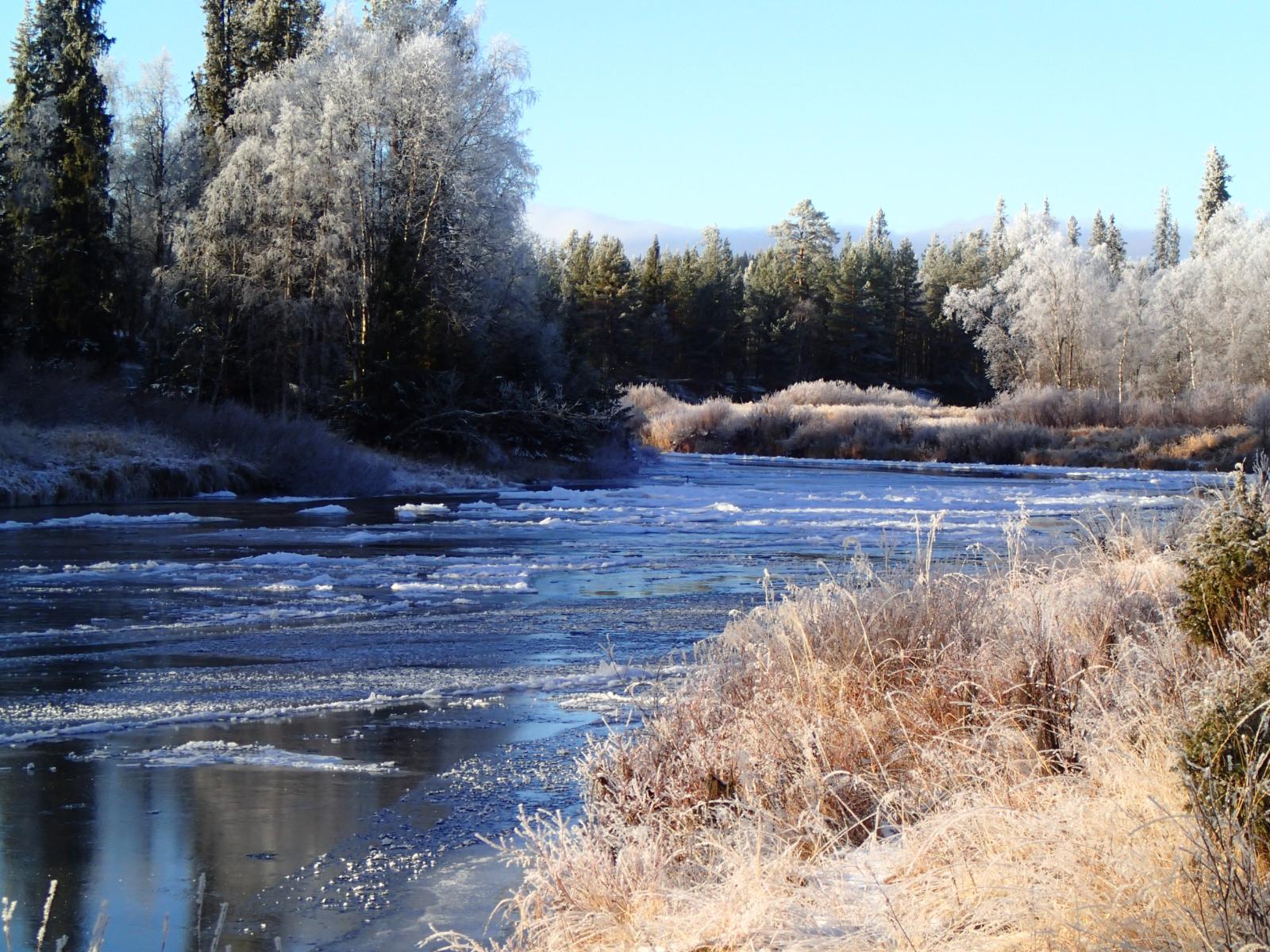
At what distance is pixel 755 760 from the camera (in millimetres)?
6215

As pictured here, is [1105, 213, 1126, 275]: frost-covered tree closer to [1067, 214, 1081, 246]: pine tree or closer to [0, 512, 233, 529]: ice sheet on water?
[1067, 214, 1081, 246]: pine tree

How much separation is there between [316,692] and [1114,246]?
141 meters

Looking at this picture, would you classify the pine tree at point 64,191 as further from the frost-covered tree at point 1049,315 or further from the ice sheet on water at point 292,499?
the frost-covered tree at point 1049,315

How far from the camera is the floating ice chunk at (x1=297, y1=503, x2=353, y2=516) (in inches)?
968

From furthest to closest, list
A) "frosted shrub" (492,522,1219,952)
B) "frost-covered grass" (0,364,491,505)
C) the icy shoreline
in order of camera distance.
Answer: "frost-covered grass" (0,364,491,505) < the icy shoreline < "frosted shrub" (492,522,1219,952)

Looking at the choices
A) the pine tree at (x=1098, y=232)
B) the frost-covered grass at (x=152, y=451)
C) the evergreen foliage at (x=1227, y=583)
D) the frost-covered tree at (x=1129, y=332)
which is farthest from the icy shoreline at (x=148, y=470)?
the pine tree at (x=1098, y=232)

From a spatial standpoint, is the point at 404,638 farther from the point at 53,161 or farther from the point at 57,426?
the point at 53,161

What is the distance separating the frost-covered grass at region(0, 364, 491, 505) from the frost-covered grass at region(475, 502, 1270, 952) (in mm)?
21113

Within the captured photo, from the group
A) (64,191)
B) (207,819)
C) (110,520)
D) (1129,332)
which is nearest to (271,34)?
(64,191)

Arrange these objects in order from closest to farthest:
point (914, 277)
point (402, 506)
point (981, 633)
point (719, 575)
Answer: point (981, 633)
point (719, 575)
point (402, 506)
point (914, 277)

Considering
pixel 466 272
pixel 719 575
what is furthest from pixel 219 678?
pixel 466 272

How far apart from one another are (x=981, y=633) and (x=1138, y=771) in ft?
7.72

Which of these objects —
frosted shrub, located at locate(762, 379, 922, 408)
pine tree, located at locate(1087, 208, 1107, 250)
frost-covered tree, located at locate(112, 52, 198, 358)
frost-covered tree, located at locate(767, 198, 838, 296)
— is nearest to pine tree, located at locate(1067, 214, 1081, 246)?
pine tree, located at locate(1087, 208, 1107, 250)

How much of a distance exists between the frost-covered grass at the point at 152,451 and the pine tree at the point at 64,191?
8.32 meters
